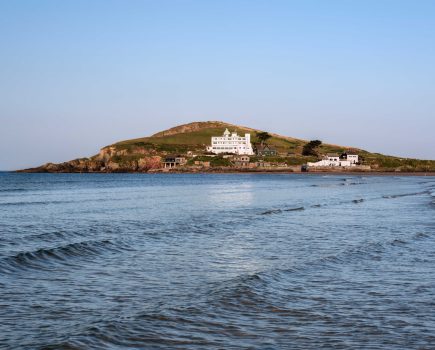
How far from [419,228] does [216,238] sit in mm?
13057

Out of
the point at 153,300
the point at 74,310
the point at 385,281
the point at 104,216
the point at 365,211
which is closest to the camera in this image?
the point at 74,310

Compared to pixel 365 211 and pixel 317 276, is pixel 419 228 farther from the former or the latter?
pixel 317 276

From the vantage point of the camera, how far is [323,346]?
1110 centimetres

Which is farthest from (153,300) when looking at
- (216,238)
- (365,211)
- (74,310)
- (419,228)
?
(365,211)

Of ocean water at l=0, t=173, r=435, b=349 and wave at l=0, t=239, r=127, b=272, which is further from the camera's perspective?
wave at l=0, t=239, r=127, b=272

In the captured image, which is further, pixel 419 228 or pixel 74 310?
pixel 419 228

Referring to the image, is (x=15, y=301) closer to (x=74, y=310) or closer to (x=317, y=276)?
(x=74, y=310)

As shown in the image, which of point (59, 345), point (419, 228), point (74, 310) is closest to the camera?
point (59, 345)

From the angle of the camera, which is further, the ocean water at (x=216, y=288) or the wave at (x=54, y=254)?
the wave at (x=54, y=254)

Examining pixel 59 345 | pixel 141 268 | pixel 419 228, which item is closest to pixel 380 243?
pixel 419 228

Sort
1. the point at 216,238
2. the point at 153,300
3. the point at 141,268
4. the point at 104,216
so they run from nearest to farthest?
the point at 153,300 → the point at 141,268 → the point at 216,238 → the point at 104,216

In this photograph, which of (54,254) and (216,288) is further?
(54,254)

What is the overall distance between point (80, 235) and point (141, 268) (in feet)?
36.1

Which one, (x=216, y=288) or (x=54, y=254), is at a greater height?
(x=54, y=254)
